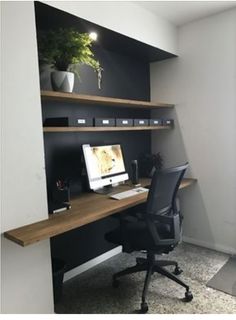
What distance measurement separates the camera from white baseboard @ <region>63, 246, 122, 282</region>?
8.06 feet

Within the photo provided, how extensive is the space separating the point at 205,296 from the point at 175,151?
5.21 ft

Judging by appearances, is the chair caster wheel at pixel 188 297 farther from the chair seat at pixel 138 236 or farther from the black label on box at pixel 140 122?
the black label on box at pixel 140 122

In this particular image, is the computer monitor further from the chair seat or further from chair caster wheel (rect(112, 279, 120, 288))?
chair caster wheel (rect(112, 279, 120, 288))

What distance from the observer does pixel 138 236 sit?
2.09 metres

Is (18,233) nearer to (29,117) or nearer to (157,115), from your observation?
(29,117)

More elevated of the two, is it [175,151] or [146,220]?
[175,151]

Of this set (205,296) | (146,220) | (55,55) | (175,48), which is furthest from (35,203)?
(175,48)

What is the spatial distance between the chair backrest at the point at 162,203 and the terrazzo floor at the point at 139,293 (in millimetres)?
468

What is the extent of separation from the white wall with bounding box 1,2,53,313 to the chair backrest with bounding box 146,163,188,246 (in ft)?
2.52

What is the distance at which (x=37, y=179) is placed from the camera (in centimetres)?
173

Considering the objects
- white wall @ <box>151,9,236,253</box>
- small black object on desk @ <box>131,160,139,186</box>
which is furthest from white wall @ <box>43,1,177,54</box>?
small black object on desk @ <box>131,160,139,186</box>

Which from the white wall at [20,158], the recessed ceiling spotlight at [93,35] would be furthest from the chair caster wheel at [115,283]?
the recessed ceiling spotlight at [93,35]

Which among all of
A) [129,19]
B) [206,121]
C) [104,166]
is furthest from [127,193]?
[129,19]

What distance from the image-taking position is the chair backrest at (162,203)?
1966 millimetres
